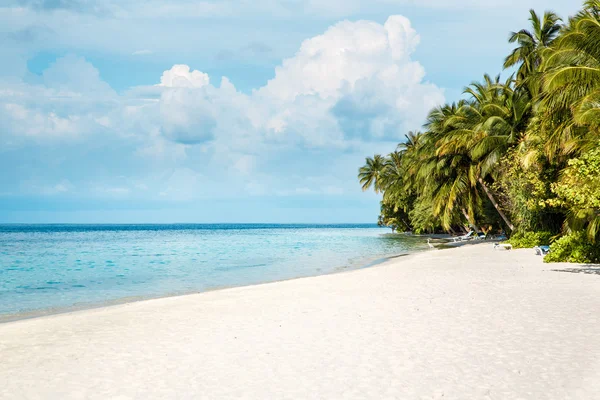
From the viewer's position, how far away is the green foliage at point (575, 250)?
15.7 m

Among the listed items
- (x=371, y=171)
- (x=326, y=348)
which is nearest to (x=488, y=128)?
(x=326, y=348)

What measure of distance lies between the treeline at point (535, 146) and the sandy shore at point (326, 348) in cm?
439

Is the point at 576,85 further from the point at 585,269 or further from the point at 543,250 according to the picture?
the point at 543,250

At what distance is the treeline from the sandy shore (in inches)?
173

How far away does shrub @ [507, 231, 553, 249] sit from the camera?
22.8m

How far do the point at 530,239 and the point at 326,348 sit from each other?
21181mm

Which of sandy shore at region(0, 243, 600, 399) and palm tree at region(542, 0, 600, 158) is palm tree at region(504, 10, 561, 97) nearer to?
palm tree at region(542, 0, 600, 158)

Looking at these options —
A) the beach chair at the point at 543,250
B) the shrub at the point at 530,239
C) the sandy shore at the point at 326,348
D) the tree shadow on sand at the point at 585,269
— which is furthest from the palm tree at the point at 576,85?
the shrub at the point at 530,239

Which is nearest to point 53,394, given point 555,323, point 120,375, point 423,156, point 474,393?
point 120,375

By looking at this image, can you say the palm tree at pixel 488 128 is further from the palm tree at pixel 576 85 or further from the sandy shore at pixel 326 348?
the sandy shore at pixel 326 348

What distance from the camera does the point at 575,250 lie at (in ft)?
53.2

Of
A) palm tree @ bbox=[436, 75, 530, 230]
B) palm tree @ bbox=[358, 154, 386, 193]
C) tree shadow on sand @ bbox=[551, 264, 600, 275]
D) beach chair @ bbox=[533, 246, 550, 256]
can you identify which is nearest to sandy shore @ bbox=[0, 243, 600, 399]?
tree shadow on sand @ bbox=[551, 264, 600, 275]

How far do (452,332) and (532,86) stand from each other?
17903 mm

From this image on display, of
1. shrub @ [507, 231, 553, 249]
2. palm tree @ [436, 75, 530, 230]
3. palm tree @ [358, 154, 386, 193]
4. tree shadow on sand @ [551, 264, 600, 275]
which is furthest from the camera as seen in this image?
palm tree @ [358, 154, 386, 193]
